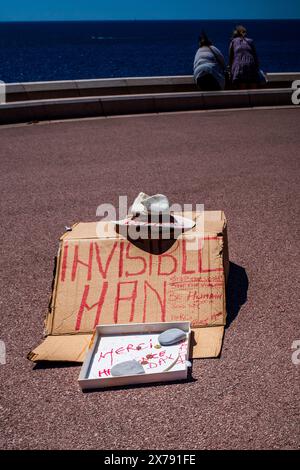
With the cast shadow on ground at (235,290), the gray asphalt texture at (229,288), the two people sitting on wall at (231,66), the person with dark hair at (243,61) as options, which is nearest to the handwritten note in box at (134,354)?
the gray asphalt texture at (229,288)

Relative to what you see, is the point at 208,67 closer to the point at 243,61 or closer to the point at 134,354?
the point at 243,61

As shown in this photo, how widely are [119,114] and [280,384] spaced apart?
942cm

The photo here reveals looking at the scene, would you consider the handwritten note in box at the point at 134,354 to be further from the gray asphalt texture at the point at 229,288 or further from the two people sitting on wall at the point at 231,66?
the two people sitting on wall at the point at 231,66

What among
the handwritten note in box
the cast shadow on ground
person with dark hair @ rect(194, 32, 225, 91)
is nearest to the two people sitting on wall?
person with dark hair @ rect(194, 32, 225, 91)

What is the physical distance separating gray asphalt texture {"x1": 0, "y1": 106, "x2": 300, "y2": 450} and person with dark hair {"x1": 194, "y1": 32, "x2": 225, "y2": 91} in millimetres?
2360

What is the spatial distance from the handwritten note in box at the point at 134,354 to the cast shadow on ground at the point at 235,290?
48 centimetres

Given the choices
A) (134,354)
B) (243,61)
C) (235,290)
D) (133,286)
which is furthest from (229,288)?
(243,61)

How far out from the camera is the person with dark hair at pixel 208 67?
1074cm

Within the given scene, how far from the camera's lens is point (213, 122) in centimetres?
1022

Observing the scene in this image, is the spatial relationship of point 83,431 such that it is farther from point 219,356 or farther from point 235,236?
point 235,236

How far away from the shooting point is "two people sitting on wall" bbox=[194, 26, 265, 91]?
1076cm

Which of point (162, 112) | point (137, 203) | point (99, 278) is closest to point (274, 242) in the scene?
point (137, 203)

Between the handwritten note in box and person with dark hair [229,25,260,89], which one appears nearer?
the handwritten note in box

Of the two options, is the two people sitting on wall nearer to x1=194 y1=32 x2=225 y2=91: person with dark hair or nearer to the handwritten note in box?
x1=194 y1=32 x2=225 y2=91: person with dark hair
